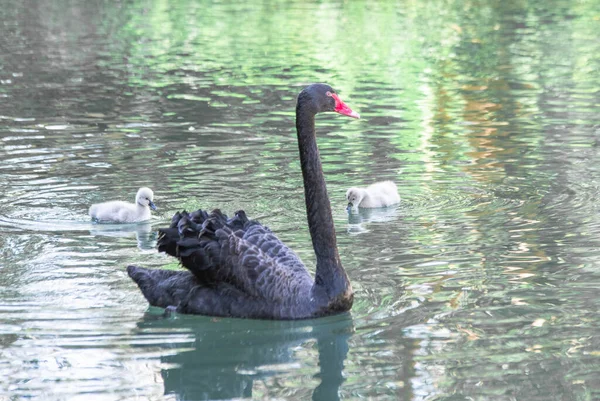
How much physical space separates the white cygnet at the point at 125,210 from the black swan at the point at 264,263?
227 cm

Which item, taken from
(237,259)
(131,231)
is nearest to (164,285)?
(237,259)

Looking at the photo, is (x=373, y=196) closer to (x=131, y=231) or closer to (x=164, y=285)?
(x=131, y=231)

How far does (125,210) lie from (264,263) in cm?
274

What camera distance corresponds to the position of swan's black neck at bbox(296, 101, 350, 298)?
19.9 ft

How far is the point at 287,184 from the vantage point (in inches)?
384

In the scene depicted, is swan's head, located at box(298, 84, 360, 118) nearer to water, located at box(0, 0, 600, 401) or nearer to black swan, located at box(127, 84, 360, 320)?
black swan, located at box(127, 84, 360, 320)

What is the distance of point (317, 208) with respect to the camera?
616cm

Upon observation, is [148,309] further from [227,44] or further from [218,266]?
[227,44]

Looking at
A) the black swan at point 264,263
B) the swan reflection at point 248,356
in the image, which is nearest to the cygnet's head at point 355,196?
the black swan at point 264,263

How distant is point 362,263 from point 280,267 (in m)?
1.31

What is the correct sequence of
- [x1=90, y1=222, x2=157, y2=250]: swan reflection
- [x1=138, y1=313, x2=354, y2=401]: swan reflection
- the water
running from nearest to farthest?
[x1=138, y1=313, x2=354, y2=401]: swan reflection → the water → [x1=90, y1=222, x2=157, y2=250]: swan reflection

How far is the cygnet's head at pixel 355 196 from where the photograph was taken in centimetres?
888

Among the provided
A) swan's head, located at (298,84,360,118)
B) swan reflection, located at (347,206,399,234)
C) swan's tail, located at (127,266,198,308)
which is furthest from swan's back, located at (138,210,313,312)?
swan reflection, located at (347,206,399,234)

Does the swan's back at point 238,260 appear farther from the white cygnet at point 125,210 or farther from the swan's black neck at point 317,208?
the white cygnet at point 125,210
